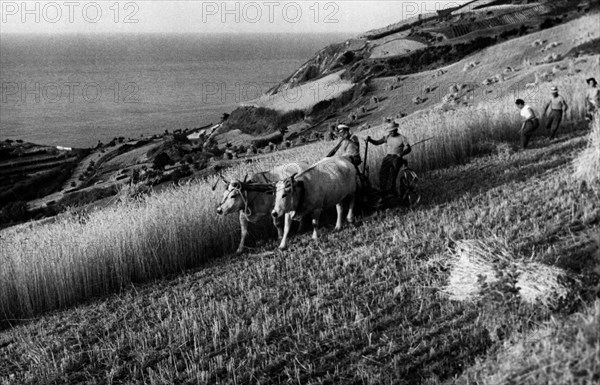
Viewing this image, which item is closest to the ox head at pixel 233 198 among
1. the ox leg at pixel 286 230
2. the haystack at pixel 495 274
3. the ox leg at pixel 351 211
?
the ox leg at pixel 286 230

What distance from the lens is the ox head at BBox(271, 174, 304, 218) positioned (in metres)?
12.3

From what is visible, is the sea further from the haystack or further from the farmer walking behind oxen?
the haystack

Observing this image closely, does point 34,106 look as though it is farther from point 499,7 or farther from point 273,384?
point 273,384

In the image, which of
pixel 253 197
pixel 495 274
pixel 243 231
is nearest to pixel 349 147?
pixel 253 197

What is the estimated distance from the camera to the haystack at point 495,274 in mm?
7676

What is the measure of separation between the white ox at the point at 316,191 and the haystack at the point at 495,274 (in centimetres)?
394

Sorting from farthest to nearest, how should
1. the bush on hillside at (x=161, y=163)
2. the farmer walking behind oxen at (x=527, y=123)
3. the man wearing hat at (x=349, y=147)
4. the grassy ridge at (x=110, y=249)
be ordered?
the bush on hillside at (x=161, y=163) → the farmer walking behind oxen at (x=527, y=123) → the man wearing hat at (x=349, y=147) → the grassy ridge at (x=110, y=249)

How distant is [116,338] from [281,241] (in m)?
4.64

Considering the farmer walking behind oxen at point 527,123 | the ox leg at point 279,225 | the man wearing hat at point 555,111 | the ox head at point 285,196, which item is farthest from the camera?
the man wearing hat at point 555,111

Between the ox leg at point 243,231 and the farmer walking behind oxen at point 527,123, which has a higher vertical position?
the farmer walking behind oxen at point 527,123

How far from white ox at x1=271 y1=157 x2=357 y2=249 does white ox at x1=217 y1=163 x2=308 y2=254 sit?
19.1 inches

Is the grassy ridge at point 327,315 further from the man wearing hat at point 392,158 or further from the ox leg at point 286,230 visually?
the man wearing hat at point 392,158

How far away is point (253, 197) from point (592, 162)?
6.74 m

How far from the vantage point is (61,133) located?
85.2 m
